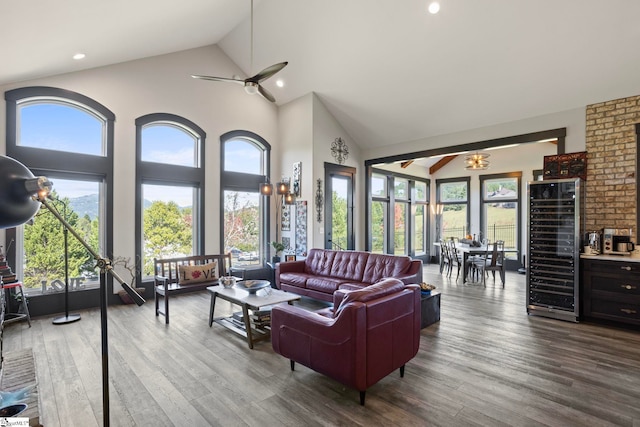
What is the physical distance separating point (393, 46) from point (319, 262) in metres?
3.97

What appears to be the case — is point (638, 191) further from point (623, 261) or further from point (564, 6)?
point (564, 6)

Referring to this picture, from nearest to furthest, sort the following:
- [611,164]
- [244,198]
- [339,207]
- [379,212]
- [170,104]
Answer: [611,164], [170,104], [244,198], [339,207], [379,212]

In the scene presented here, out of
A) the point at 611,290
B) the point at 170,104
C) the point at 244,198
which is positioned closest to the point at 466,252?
the point at 611,290

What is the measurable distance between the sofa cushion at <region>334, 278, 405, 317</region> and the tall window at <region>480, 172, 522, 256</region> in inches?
315

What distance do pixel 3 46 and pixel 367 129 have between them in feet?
20.0

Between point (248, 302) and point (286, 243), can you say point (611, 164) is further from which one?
point (286, 243)

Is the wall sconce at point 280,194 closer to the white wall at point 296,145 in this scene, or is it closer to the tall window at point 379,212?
the white wall at point 296,145

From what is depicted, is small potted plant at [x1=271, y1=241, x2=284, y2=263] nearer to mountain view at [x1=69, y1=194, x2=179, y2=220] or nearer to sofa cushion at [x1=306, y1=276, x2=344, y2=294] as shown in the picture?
sofa cushion at [x1=306, y1=276, x2=344, y2=294]

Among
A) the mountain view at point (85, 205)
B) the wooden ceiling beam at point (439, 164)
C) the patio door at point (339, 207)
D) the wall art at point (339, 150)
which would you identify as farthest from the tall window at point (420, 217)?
the mountain view at point (85, 205)

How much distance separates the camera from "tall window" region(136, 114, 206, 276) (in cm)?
607

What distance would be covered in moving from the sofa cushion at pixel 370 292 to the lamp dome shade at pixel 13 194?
2064 millimetres

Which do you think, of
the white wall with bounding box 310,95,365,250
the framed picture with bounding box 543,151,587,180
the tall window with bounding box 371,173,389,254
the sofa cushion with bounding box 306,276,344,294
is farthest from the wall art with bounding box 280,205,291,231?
the framed picture with bounding box 543,151,587,180

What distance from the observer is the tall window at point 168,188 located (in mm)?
6070

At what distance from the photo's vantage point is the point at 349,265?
5680 millimetres
